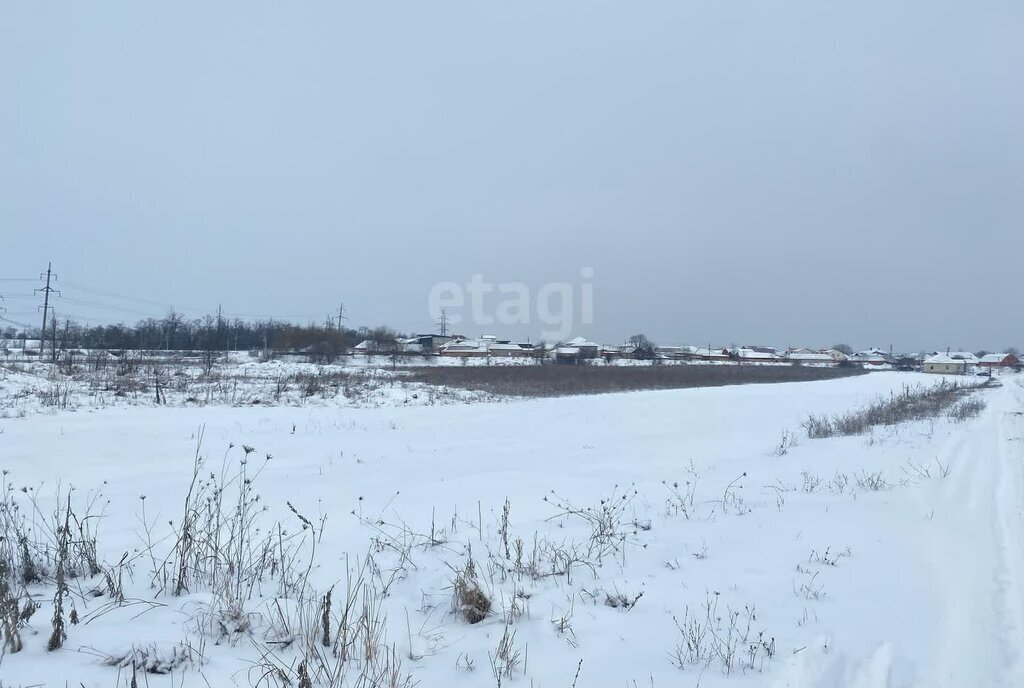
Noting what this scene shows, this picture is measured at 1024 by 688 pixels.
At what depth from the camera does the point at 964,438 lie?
12617mm

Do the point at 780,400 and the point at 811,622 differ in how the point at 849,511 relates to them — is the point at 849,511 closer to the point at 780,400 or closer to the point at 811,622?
the point at 811,622

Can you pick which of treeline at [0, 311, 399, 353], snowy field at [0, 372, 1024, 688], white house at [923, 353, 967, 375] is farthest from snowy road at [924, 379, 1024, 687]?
white house at [923, 353, 967, 375]

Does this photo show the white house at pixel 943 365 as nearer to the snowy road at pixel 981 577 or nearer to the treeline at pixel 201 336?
the treeline at pixel 201 336

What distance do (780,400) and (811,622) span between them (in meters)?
26.1

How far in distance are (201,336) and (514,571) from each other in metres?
85.6

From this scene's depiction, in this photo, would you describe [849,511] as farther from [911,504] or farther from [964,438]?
[964,438]

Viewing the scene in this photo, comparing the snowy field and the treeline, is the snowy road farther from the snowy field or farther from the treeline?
the treeline

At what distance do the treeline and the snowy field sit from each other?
157ft

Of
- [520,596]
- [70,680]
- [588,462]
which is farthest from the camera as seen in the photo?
[588,462]

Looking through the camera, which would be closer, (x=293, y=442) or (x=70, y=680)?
(x=70, y=680)

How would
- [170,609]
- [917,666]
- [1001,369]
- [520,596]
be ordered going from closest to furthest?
[917,666] → [170,609] → [520,596] → [1001,369]

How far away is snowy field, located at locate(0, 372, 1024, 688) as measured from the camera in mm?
3025

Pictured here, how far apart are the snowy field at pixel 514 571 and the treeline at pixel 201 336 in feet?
157

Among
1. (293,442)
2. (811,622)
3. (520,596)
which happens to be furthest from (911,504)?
(293,442)
